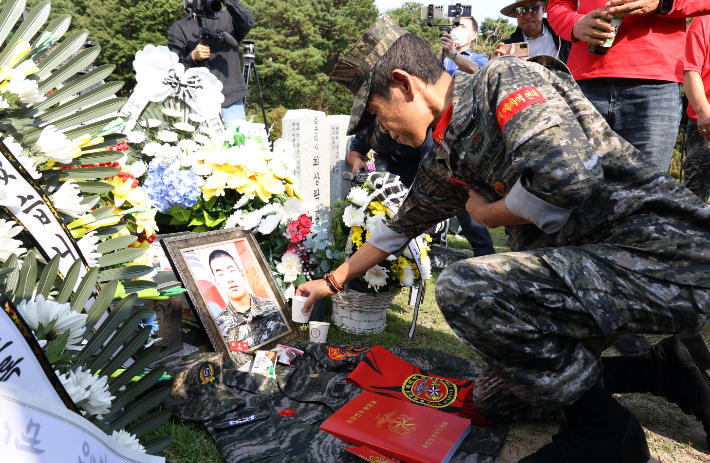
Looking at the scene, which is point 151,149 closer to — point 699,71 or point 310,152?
point 310,152

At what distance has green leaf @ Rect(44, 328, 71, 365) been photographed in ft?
3.23

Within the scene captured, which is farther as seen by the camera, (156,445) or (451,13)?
(451,13)

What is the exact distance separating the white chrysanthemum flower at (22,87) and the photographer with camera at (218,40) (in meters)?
3.32

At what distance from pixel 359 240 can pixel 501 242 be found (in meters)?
4.01

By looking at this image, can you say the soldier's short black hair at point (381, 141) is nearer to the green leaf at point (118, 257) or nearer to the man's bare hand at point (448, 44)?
the man's bare hand at point (448, 44)

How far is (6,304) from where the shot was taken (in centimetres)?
91

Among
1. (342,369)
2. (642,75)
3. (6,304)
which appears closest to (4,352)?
(6,304)

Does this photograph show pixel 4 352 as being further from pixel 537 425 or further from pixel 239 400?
pixel 537 425

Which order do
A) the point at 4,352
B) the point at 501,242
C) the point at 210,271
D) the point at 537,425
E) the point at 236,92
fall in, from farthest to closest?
the point at 501,242 < the point at 236,92 < the point at 210,271 < the point at 537,425 < the point at 4,352

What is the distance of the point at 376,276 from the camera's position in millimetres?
2920

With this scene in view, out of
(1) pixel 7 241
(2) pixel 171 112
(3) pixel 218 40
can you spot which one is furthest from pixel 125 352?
(3) pixel 218 40

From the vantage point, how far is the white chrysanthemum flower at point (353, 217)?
302 centimetres

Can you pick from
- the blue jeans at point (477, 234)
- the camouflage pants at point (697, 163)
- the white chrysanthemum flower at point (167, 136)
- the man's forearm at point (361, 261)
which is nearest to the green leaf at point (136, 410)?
the man's forearm at point (361, 261)

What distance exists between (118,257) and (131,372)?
0.45 meters
